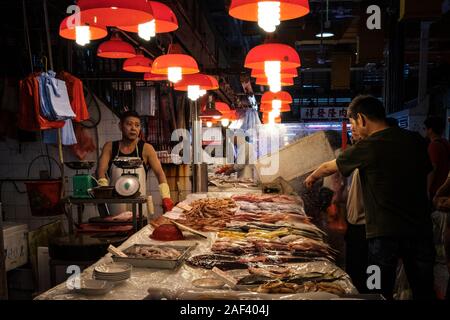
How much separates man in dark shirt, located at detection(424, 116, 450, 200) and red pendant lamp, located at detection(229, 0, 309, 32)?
470cm

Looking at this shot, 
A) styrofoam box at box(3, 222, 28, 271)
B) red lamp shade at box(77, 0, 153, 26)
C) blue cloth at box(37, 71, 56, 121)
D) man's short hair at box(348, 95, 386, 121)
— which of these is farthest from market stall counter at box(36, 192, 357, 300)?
styrofoam box at box(3, 222, 28, 271)

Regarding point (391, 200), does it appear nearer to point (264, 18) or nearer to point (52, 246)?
point (264, 18)

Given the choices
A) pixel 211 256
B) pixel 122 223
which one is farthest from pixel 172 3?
pixel 211 256

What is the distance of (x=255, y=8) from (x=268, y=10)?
0.21 m

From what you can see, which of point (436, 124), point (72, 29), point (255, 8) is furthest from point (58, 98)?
point (436, 124)

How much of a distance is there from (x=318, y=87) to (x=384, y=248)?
26982 mm

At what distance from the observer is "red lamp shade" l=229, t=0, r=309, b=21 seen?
327 cm

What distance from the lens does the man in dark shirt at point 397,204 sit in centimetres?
412

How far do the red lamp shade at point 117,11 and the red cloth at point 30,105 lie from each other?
3.20 m

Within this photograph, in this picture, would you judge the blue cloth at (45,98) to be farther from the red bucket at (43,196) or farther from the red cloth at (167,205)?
the red cloth at (167,205)

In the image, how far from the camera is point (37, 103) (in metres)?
6.15

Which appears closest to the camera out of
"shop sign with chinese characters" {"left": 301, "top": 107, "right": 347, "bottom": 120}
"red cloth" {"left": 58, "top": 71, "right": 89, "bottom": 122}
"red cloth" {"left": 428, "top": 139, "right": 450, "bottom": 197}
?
"red cloth" {"left": 428, "top": 139, "right": 450, "bottom": 197}

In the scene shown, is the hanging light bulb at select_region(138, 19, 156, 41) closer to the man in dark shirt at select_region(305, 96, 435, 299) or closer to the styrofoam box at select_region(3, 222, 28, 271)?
the man in dark shirt at select_region(305, 96, 435, 299)

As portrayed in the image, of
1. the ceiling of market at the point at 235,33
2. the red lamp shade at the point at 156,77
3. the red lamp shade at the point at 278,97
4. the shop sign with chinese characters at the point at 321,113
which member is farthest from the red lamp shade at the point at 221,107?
the shop sign with chinese characters at the point at 321,113
